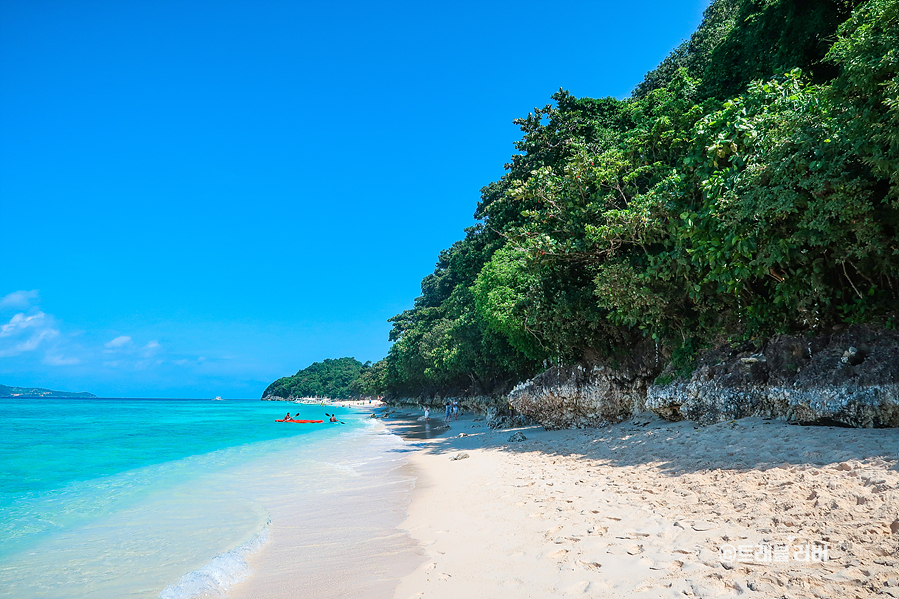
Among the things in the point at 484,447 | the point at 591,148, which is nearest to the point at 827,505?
the point at 484,447

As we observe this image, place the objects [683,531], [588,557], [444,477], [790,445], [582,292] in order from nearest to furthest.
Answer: [588,557] < [683,531] < [790,445] < [444,477] < [582,292]

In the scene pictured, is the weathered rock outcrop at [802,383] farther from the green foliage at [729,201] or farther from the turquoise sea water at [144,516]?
the turquoise sea water at [144,516]

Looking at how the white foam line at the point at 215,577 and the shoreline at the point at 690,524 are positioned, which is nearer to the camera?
the shoreline at the point at 690,524

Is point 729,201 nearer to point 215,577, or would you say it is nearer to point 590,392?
point 590,392

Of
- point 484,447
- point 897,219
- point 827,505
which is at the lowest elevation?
point 484,447

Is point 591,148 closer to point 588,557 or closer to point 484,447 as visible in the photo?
point 484,447

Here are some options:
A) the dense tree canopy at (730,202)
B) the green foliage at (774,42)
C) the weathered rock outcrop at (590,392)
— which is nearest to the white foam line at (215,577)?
the dense tree canopy at (730,202)

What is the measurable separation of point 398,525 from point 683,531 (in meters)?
3.64

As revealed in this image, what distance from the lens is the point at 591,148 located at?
15.8 metres

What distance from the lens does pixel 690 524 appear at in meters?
4.46

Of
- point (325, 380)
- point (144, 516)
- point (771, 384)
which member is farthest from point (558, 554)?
point (325, 380)

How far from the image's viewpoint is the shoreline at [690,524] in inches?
129

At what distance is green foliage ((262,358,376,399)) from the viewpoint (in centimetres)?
14012

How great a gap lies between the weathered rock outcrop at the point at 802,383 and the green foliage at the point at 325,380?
122 m
